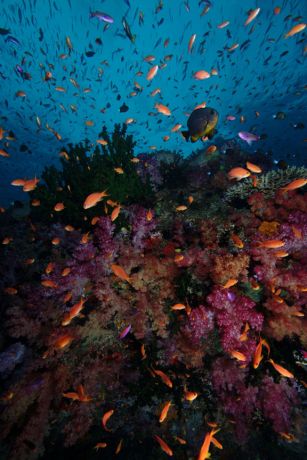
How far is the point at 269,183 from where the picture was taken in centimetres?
619

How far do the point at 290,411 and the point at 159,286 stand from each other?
10.1ft

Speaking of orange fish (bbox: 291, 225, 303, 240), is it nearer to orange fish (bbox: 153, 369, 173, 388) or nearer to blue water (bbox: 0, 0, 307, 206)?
orange fish (bbox: 153, 369, 173, 388)

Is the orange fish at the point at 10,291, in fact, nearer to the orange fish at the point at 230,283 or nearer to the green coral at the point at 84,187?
the green coral at the point at 84,187

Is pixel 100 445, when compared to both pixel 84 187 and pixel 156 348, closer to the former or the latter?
pixel 156 348

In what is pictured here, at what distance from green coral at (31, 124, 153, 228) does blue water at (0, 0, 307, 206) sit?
309 inches

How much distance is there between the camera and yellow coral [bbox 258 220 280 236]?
15.5 feet

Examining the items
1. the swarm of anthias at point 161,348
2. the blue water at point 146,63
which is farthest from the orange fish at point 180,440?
the blue water at point 146,63

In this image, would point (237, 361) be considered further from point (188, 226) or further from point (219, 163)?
point (219, 163)

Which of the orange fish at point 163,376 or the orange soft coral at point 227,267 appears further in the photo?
the orange soft coral at point 227,267

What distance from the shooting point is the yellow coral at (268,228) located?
4716 mm

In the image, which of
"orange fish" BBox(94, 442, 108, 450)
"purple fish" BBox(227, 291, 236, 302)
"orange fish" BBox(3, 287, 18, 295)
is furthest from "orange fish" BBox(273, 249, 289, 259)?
"orange fish" BBox(3, 287, 18, 295)

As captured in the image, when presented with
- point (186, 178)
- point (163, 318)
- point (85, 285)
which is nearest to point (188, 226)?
point (163, 318)

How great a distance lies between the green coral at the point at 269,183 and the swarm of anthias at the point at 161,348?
1.62 metres

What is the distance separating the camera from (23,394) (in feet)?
11.4
